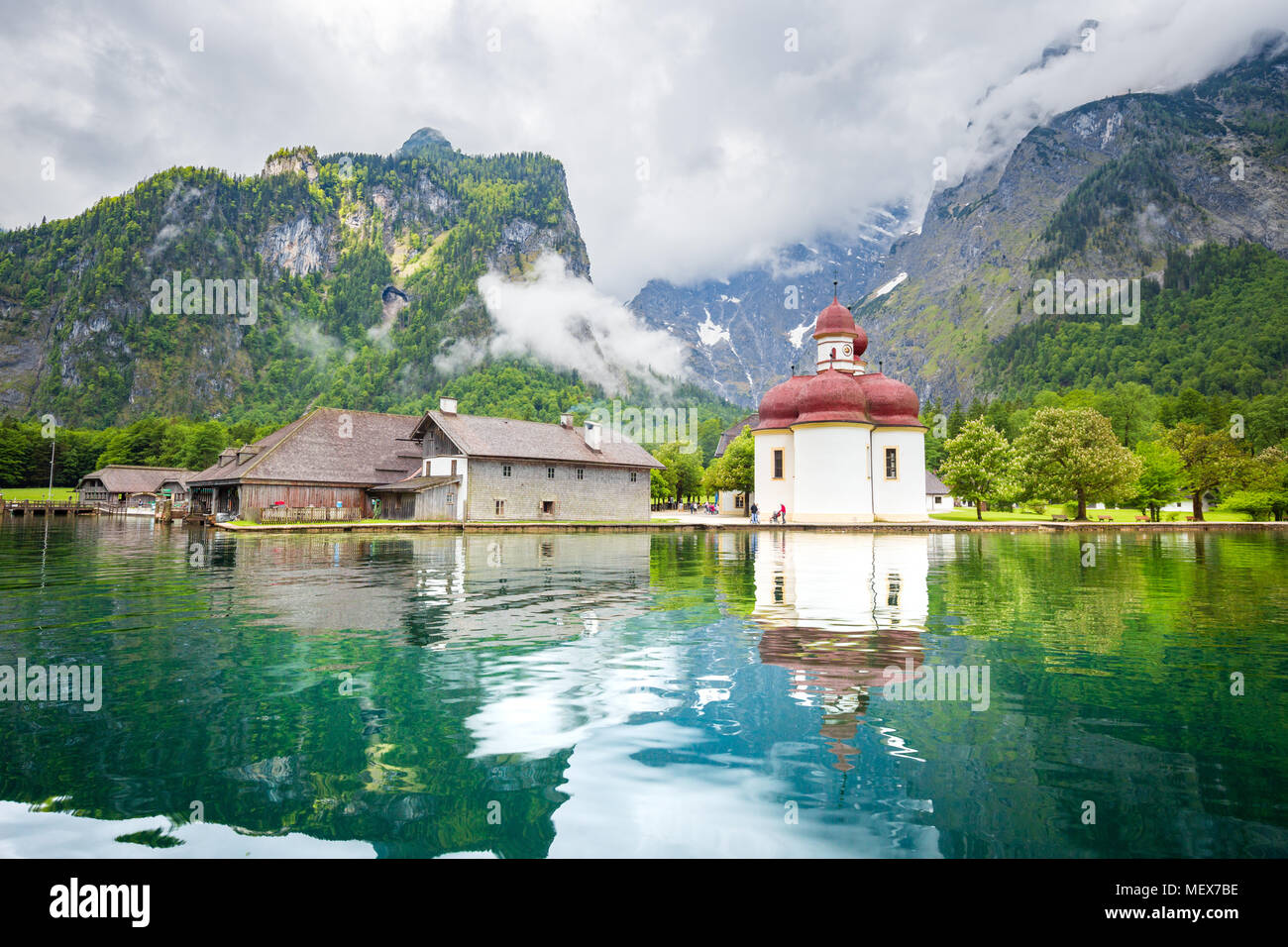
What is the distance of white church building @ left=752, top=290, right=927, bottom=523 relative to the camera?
56.7m

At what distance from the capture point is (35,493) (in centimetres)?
10931

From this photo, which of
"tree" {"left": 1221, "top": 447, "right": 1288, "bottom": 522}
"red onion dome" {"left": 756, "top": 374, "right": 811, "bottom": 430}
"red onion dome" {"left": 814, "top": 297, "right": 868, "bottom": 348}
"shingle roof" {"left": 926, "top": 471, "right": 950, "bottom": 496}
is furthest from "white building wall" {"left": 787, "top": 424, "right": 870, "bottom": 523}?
"shingle roof" {"left": 926, "top": 471, "right": 950, "bottom": 496}

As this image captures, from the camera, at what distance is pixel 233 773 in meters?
5.81

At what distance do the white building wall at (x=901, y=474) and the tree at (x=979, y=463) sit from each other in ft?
25.2

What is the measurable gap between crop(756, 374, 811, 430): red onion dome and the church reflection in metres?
35.1

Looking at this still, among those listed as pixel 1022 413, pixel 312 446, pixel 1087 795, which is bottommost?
pixel 1087 795

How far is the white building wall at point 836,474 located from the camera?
185 feet

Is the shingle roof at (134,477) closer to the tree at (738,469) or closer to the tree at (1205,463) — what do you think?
the tree at (738,469)

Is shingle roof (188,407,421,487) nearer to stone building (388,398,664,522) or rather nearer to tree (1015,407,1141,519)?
stone building (388,398,664,522)

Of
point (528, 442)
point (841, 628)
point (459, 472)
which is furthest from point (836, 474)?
point (841, 628)

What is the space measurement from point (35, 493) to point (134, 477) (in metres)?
30.1
